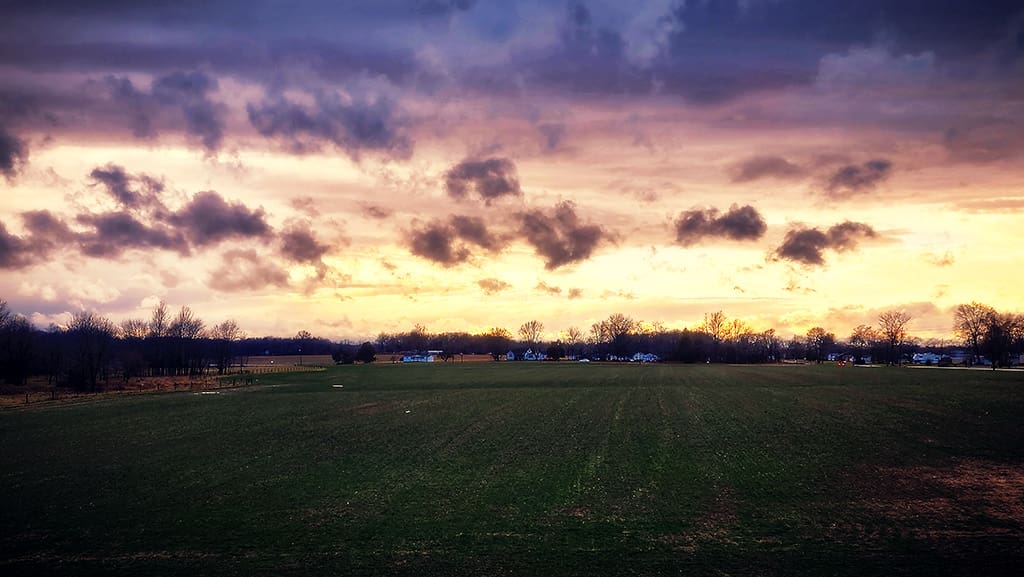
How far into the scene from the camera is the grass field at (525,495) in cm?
1448

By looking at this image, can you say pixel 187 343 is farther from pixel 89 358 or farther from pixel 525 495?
pixel 525 495

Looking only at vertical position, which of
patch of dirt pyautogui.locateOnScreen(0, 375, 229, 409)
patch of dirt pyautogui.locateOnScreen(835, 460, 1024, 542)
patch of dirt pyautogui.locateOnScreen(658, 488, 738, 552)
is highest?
patch of dirt pyautogui.locateOnScreen(835, 460, 1024, 542)

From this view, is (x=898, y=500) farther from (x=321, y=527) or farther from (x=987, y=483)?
(x=321, y=527)

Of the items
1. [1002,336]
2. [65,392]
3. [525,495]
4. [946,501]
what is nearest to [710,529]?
[525,495]

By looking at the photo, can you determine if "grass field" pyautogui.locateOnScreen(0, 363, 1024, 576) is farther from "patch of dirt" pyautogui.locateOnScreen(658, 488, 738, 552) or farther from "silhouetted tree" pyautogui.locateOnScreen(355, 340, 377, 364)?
"silhouetted tree" pyautogui.locateOnScreen(355, 340, 377, 364)

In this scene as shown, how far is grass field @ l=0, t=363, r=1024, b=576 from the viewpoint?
570 inches

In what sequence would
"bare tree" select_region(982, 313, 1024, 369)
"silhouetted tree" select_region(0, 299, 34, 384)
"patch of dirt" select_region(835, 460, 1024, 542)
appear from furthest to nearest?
1. "bare tree" select_region(982, 313, 1024, 369)
2. "silhouetted tree" select_region(0, 299, 34, 384)
3. "patch of dirt" select_region(835, 460, 1024, 542)

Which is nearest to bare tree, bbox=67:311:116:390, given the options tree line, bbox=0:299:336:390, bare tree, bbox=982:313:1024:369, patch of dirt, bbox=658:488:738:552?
tree line, bbox=0:299:336:390

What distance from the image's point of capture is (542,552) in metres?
14.8

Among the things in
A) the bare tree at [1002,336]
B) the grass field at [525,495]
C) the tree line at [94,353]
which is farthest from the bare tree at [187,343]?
the bare tree at [1002,336]

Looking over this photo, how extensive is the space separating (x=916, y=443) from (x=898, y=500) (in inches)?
477

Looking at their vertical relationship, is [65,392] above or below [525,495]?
below

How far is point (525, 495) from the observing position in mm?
19953

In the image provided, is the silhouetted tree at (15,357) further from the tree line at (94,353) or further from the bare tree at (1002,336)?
the bare tree at (1002,336)
